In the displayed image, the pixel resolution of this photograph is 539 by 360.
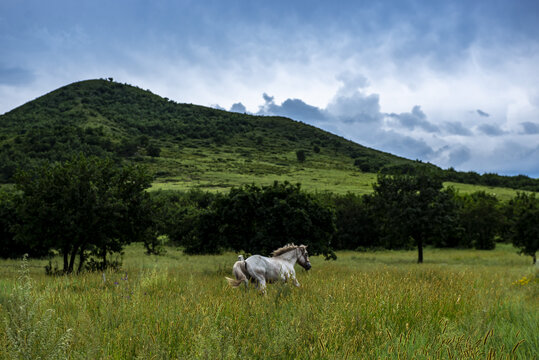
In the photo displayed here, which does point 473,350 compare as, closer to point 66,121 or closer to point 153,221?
point 153,221

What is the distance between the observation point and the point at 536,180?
12444 cm

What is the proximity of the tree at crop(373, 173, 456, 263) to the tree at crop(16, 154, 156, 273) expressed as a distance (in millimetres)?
26931

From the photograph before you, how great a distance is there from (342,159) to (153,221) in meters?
169

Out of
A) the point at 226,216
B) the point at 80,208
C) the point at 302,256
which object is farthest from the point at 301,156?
the point at 302,256

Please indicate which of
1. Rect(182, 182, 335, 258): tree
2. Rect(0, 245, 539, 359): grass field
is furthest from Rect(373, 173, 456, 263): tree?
Rect(0, 245, 539, 359): grass field

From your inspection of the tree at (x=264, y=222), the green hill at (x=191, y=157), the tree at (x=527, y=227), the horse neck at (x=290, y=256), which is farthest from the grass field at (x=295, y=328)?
the green hill at (x=191, y=157)

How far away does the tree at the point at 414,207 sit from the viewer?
117 feet

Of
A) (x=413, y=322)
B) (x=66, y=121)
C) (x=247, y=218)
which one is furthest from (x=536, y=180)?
(x=66, y=121)

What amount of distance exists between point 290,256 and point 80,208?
471 inches

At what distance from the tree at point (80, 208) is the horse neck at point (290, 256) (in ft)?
32.9

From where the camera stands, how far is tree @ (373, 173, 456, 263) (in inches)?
1400

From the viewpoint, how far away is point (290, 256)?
438 inches

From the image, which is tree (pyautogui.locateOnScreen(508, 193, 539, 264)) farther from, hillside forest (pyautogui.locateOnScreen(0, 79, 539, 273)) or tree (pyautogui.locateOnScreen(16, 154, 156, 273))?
tree (pyautogui.locateOnScreen(16, 154, 156, 273))

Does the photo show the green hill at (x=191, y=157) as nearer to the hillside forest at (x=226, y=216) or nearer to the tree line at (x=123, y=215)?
the hillside forest at (x=226, y=216)
